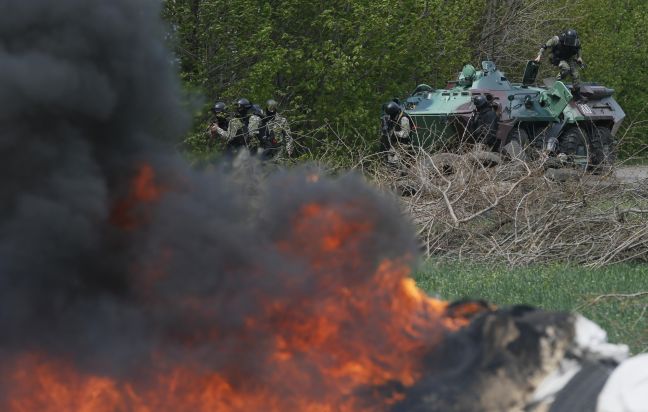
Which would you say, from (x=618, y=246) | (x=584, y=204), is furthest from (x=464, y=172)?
(x=618, y=246)

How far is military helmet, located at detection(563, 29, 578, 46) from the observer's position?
2069cm

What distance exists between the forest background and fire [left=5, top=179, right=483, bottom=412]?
11292 millimetres

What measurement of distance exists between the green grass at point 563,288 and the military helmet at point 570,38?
11.5 meters

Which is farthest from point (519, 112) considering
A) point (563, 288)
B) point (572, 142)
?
point (563, 288)

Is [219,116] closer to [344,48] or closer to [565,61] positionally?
[344,48]

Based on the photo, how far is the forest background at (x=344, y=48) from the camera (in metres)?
19.0

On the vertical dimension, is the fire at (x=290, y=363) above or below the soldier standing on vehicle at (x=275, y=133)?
above

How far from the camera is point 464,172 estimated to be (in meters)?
11.6

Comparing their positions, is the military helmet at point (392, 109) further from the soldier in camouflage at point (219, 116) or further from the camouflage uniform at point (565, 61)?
the camouflage uniform at point (565, 61)

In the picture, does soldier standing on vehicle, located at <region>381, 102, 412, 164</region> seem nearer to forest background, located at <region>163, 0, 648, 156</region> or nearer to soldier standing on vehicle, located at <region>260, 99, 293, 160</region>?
forest background, located at <region>163, 0, 648, 156</region>

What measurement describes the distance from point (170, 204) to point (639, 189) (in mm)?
8045

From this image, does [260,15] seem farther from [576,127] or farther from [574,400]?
[574,400]

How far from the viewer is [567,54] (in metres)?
21.5

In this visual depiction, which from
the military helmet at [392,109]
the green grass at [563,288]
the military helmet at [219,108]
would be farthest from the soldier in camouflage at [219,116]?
the green grass at [563,288]
